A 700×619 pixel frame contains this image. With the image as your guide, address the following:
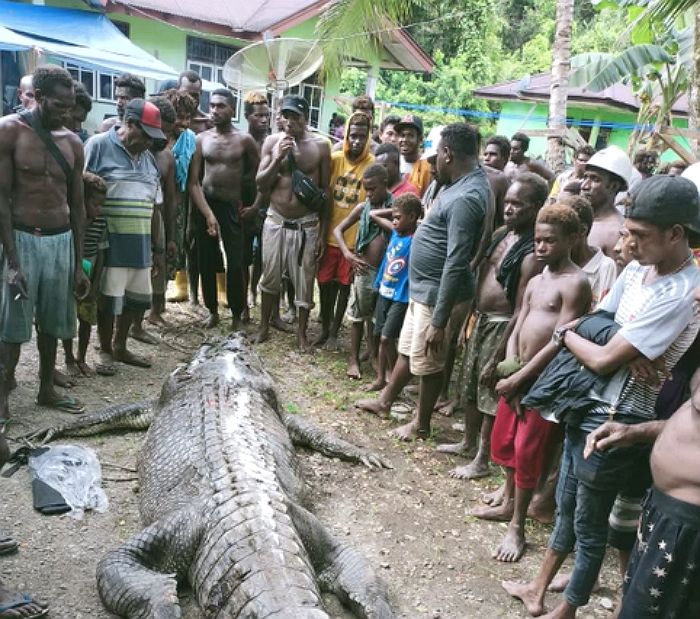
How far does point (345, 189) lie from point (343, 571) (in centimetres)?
371

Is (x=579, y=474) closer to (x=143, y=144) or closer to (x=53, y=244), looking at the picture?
(x=53, y=244)

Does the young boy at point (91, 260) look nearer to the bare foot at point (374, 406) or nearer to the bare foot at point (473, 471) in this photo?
the bare foot at point (374, 406)

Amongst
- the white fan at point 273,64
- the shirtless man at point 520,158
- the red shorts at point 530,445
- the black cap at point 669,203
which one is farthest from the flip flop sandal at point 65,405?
the white fan at point 273,64

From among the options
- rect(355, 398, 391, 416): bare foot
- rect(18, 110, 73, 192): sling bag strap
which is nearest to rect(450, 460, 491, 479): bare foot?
rect(355, 398, 391, 416): bare foot

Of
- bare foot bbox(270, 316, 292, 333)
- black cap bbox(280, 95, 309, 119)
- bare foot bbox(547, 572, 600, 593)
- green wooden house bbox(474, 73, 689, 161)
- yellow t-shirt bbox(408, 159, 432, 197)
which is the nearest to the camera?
bare foot bbox(547, 572, 600, 593)

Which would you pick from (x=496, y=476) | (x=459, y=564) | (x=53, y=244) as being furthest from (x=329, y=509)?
(x=53, y=244)

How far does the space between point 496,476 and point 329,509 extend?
118 cm

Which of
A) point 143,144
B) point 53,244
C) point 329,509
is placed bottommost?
point 329,509

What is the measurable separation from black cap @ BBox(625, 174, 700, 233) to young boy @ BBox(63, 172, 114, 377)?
360cm

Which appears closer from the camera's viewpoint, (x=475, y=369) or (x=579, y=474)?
(x=579, y=474)

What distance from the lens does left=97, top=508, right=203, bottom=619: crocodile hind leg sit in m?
2.63

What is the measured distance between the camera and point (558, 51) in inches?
339

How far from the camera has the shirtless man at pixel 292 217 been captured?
5691mm

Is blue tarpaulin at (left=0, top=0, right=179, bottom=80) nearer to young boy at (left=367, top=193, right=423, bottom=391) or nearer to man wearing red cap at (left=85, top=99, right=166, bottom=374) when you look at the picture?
man wearing red cap at (left=85, top=99, right=166, bottom=374)
